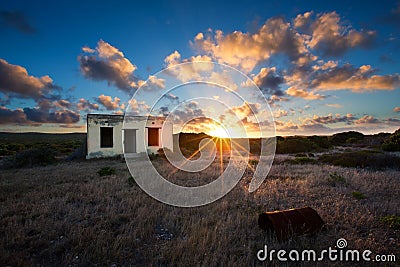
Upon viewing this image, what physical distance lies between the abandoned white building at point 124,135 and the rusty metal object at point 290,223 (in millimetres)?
17059

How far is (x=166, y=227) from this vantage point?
4711 mm

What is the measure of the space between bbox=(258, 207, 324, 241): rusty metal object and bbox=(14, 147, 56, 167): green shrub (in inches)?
677

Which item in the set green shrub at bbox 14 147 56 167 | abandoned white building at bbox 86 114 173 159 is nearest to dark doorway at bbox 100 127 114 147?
abandoned white building at bbox 86 114 173 159

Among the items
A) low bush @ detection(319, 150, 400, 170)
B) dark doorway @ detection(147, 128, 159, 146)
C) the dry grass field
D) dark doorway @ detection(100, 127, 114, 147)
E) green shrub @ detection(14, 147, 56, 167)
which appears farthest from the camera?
dark doorway @ detection(147, 128, 159, 146)

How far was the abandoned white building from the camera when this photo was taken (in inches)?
762

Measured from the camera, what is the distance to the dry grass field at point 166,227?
3510 mm

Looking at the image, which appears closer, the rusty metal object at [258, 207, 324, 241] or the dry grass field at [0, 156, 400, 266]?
the dry grass field at [0, 156, 400, 266]

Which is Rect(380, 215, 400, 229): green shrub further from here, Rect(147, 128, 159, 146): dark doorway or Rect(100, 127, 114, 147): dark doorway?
Rect(100, 127, 114, 147): dark doorway

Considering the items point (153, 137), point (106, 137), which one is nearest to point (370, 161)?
point (153, 137)

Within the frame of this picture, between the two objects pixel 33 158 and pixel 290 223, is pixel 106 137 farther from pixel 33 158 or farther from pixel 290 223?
pixel 290 223

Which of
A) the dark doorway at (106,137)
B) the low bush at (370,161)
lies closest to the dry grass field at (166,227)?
the low bush at (370,161)

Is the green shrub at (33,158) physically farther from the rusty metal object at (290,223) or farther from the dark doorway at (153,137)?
the rusty metal object at (290,223)

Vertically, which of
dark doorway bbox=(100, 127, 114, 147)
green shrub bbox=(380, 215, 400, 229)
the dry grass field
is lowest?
the dry grass field

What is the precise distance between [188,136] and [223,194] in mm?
21738
